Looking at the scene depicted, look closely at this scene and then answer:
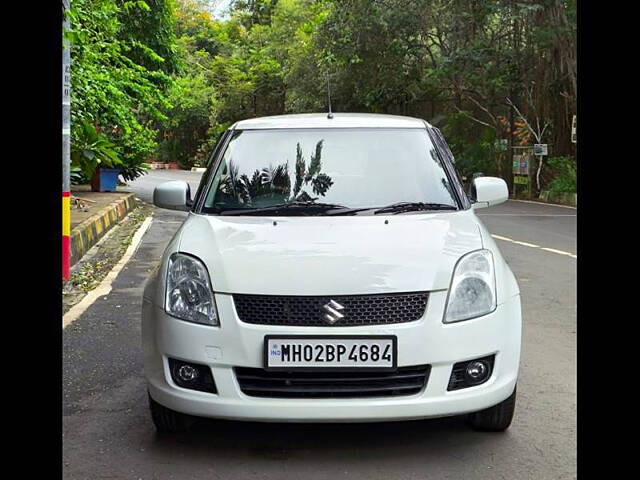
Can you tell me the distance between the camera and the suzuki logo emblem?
12.2 ft

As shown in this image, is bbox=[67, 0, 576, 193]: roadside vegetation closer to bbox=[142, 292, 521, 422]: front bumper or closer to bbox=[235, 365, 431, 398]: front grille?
bbox=[142, 292, 521, 422]: front bumper

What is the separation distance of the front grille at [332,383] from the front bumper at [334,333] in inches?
1.2

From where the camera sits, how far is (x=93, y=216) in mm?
13445

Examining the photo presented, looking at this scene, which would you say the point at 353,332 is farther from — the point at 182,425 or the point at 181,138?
the point at 181,138

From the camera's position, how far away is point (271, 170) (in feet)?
15.9

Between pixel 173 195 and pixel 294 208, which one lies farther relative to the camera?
pixel 173 195

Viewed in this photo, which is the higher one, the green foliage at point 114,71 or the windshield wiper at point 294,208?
the green foliage at point 114,71

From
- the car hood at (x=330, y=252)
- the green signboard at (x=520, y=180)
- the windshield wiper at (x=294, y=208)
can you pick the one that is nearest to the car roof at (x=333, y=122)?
the windshield wiper at (x=294, y=208)

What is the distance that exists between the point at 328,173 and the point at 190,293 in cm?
127

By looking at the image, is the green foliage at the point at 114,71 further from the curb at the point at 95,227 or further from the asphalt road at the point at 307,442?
the asphalt road at the point at 307,442

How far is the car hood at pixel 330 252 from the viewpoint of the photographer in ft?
12.4

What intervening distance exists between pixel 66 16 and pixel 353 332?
5317mm

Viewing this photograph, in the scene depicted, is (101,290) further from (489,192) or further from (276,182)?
(489,192)

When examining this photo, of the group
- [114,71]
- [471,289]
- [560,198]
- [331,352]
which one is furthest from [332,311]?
[560,198]
